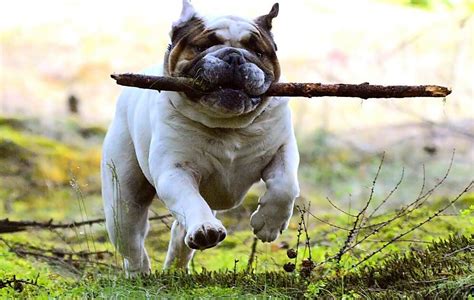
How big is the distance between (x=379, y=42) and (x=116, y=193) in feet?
41.5

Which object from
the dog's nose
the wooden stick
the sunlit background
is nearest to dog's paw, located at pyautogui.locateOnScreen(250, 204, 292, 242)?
the wooden stick

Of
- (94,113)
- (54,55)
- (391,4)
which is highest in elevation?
(391,4)

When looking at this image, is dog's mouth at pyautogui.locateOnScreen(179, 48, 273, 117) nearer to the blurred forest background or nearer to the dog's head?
the dog's head

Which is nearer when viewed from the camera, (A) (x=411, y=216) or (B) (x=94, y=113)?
(A) (x=411, y=216)

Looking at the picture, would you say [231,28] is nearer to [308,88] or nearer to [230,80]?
[230,80]

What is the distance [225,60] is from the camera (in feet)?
17.1

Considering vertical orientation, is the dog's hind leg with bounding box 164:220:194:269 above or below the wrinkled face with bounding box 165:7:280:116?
below

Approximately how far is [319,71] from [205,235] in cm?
1130

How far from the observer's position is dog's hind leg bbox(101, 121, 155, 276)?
6.50 meters

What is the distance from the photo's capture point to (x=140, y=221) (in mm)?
6648

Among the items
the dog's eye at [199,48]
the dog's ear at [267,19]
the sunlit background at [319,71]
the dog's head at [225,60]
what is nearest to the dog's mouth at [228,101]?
the dog's head at [225,60]

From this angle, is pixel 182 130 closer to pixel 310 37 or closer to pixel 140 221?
pixel 140 221

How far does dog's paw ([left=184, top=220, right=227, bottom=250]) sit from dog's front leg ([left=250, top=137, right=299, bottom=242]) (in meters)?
0.69

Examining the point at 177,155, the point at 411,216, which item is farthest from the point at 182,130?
the point at 411,216
